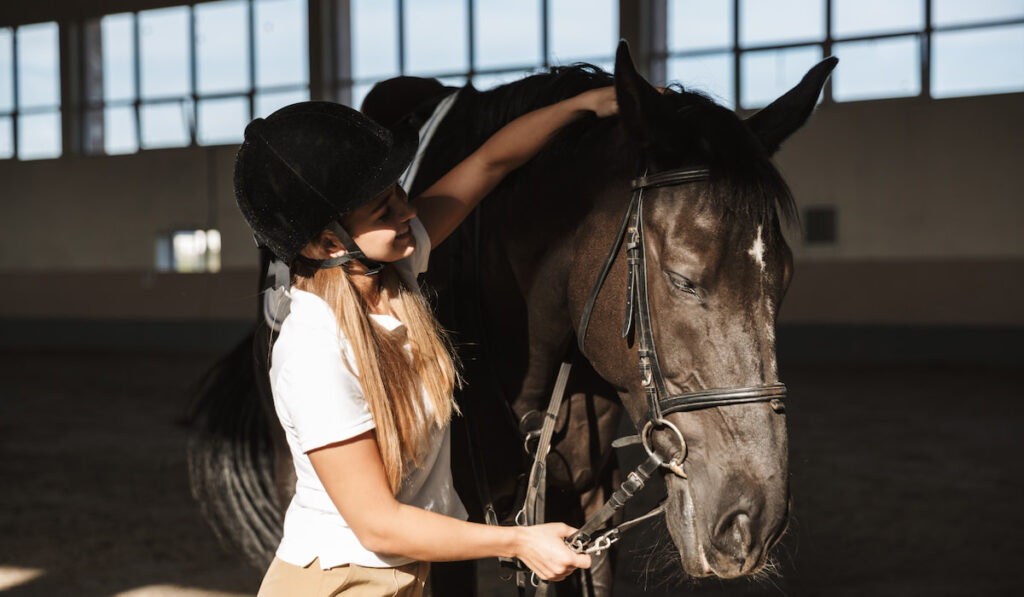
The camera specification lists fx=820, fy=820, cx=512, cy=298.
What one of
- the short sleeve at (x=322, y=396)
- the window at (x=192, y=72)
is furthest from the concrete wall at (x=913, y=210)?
the short sleeve at (x=322, y=396)

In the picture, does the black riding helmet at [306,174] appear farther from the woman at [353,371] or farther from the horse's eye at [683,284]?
the horse's eye at [683,284]

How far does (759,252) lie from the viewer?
4.07ft

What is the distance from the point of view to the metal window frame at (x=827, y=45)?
35.0 feet

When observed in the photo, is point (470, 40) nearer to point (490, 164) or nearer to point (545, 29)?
point (545, 29)

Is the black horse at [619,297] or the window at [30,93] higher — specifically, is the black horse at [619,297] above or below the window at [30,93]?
below

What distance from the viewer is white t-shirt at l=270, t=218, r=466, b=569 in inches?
45.4

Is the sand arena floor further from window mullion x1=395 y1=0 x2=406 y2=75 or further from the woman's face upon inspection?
Answer: window mullion x1=395 y1=0 x2=406 y2=75

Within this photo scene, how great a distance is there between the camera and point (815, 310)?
36.7 ft

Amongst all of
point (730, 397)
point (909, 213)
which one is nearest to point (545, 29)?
point (909, 213)

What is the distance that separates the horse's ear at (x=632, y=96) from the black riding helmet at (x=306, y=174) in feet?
1.23

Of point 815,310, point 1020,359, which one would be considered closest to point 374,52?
point 815,310

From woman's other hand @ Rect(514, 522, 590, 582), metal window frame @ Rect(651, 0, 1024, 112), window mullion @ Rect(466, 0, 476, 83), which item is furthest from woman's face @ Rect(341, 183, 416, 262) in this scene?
window mullion @ Rect(466, 0, 476, 83)

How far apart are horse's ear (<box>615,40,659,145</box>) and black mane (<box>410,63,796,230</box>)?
0.07 feet

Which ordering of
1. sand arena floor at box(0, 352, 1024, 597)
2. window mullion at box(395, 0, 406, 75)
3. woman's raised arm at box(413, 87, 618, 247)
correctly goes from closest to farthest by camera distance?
woman's raised arm at box(413, 87, 618, 247) → sand arena floor at box(0, 352, 1024, 597) → window mullion at box(395, 0, 406, 75)
